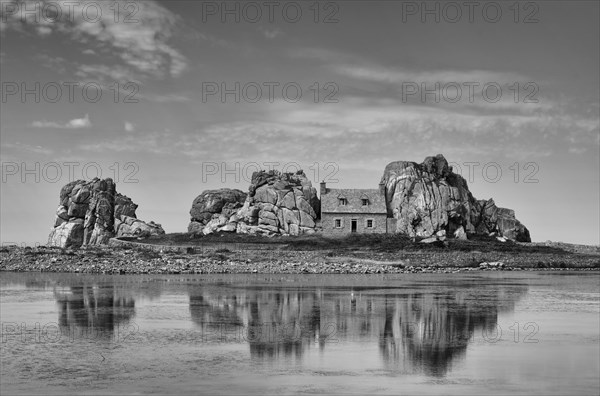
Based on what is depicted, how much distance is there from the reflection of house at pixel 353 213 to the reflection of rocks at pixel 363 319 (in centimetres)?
4134

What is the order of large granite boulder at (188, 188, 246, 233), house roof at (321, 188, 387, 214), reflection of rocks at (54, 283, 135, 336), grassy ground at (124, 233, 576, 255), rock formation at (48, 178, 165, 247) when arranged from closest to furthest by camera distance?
reflection of rocks at (54, 283, 135, 336), grassy ground at (124, 233, 576, 255), house roof at (321, 188, 387, 214), rock formation at (48, 178, 165, 247), large granite boulder at (188, 188, 246, 233)

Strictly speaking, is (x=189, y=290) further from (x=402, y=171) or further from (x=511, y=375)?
(x=402, y=171)

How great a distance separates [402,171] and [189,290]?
159ft

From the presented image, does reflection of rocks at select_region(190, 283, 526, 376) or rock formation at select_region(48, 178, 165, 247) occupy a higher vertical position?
rock formation at select_region(48, 178, 165, 247)

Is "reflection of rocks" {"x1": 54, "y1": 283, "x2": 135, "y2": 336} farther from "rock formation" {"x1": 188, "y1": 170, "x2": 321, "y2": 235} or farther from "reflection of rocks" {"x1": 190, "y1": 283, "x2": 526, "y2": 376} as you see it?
"rock formation" {"x1": 188, "y1": 170, "x2": 321, "y2": 235}

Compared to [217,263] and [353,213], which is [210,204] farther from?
[217,263]

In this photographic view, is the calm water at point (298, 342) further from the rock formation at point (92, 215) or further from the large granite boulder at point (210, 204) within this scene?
the rock formation at point (92, 215)

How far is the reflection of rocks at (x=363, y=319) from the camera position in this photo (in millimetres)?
15750

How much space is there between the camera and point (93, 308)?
2428 cm

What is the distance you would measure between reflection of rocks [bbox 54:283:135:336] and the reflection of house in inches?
1648

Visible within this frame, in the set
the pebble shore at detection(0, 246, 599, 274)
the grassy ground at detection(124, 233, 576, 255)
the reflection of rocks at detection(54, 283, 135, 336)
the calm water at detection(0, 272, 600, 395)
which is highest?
the grassy ground at detection(124, 233, 576, 255)

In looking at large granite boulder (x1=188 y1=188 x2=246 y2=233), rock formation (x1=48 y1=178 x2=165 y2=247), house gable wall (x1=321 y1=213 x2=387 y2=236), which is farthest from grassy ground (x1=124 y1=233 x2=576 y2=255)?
rock formation (x1=48 y1=178 x2=165 y2=247)

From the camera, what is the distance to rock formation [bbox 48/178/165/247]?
79500 millimetres

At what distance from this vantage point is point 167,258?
54156 millimetres
